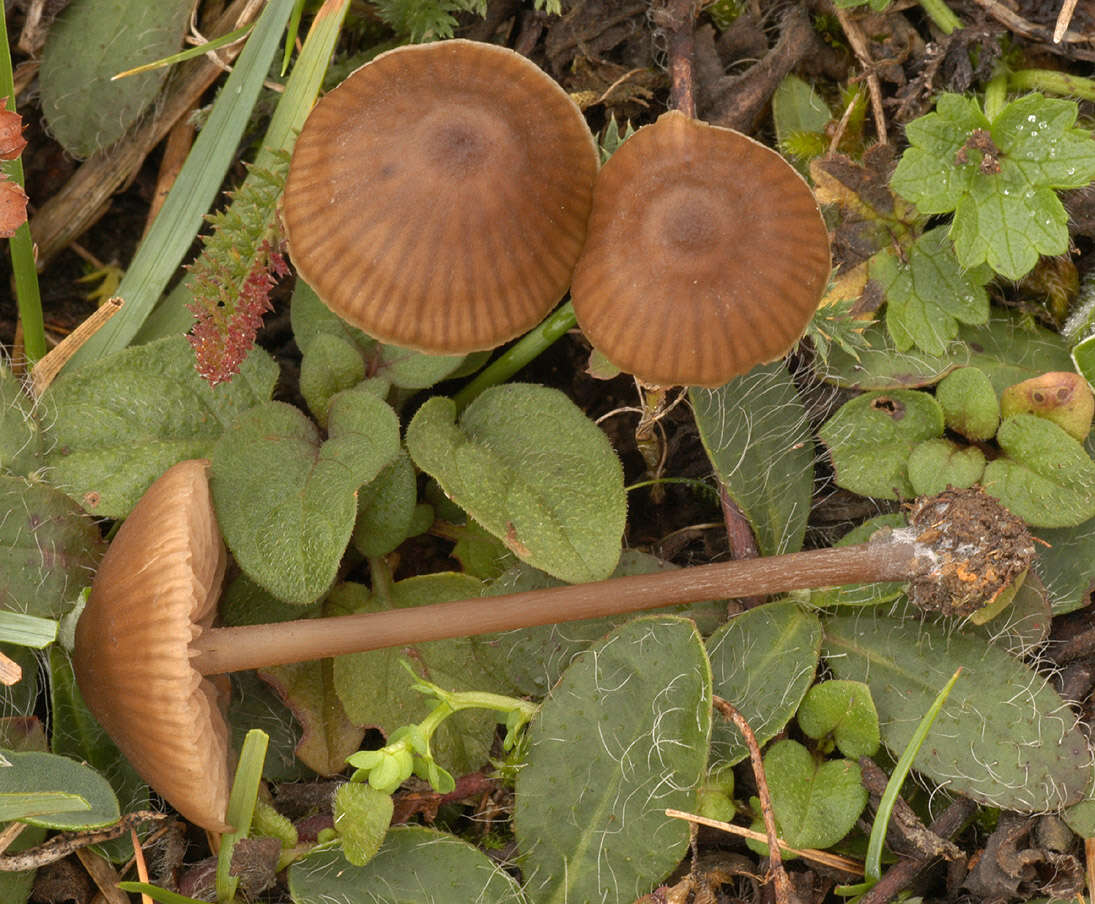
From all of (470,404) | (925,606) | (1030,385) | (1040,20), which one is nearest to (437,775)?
(470,404)

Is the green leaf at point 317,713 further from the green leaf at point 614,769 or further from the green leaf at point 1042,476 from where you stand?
the green leaf at point 1042,476

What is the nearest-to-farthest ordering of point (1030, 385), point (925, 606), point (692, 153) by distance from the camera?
point (692, 153)
point (925, 606)
point (1030, 385)

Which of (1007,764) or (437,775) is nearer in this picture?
(437,775)

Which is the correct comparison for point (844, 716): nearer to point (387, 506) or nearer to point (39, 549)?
point (387, 506)

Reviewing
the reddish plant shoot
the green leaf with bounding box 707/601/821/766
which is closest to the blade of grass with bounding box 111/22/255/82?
the reddish plant shoot

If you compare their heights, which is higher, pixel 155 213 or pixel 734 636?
pixel 155 213

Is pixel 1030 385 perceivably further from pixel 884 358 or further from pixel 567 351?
pixel 567 351
